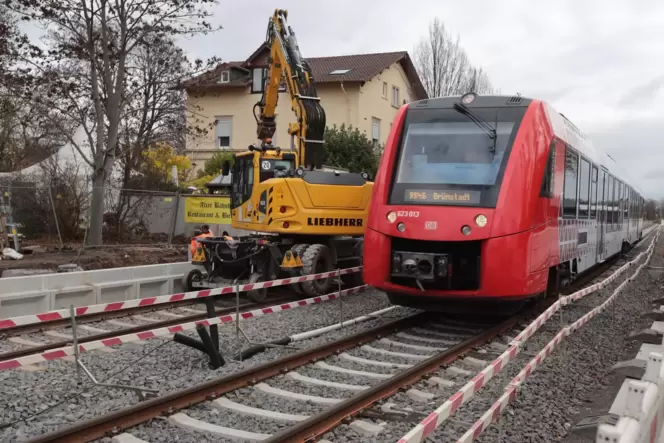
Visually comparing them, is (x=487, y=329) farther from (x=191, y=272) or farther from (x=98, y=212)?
(x=98, y=212)

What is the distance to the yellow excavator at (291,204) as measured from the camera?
38.2 ft

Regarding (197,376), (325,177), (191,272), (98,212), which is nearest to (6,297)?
(191,272)

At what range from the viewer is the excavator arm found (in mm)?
12867

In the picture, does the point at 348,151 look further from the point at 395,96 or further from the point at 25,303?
the point at 25,303

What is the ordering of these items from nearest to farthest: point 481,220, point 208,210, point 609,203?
point 481,220 → point 609,203 → point 208,210

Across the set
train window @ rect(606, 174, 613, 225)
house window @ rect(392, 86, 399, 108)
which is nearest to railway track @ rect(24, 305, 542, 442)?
train window @ rect(606, 174, 613, 225)

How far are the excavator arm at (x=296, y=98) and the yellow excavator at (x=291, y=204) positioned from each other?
0.8 inches

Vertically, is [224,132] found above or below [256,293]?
above

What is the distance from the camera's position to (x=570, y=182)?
9.95m

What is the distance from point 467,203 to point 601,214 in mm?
7129

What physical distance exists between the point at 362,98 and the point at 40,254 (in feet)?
69.5

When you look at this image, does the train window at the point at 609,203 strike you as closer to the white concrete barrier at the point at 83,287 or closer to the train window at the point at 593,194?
the train window at the point at 593,194

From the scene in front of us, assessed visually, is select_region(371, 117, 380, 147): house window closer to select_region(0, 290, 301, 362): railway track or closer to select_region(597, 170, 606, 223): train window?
select_region(597, 170, 606, 223): train window

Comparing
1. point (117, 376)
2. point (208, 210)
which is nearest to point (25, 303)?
point (117, 376)
